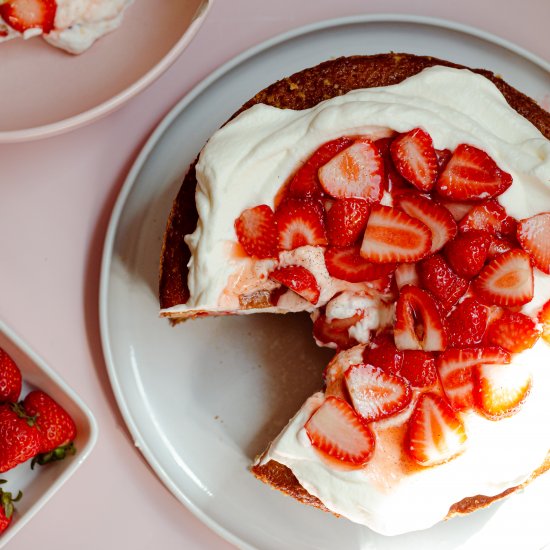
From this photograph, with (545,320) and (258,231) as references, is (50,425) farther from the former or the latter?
(545,320)

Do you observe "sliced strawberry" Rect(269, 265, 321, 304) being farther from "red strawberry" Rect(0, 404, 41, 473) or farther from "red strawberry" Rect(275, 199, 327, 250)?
"red strawberry" Rect(0, 404, 41, 473)

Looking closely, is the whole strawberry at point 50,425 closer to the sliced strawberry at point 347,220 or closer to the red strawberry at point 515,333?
the sliced strawberry at point 347,220

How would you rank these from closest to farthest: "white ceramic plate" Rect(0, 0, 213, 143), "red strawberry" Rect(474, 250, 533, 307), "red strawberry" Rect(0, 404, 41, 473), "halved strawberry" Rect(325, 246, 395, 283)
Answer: "red strawberry" Rect(474, 250, 533, 307)
"halved strawberry" Rect(325, 246, 395, 283)
"red strawberry" Rect(0, 404, 41, 473)
"white ceramic plate" Rect(0, 0, 213, 143)

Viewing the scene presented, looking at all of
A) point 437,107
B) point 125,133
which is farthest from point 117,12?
point 437,107

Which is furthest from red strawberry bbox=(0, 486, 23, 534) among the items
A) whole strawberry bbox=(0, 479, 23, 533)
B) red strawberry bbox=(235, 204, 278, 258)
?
red strawberry bbox=(235, 204, 278, 258)

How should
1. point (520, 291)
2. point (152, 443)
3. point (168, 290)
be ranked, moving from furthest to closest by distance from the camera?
point (152, 443)
point (168, 290)
point (520, 291)

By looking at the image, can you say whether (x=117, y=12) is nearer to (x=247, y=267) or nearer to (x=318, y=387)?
(x=247, y=267)
